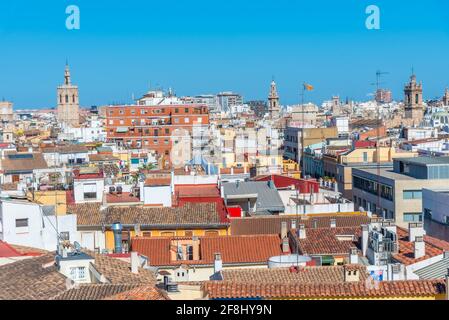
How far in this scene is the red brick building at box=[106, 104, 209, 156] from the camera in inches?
1766

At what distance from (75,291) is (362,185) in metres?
16.7

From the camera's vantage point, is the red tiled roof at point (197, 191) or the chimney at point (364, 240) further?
the red tiled roof at point (197, 191)

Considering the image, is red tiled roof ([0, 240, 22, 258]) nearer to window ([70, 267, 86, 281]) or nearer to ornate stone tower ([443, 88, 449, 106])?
window ([70, 267, 86, 281])

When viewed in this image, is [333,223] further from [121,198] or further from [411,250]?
[121,198]

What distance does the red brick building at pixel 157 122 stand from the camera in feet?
147

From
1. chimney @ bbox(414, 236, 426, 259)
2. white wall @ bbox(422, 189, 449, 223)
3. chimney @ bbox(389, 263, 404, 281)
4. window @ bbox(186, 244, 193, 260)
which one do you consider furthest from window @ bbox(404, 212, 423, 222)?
chimney @ bbox(389, 263, 404, 281)

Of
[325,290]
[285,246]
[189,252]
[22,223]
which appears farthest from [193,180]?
[325,290]

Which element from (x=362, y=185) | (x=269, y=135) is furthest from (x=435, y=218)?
(x=269, y=135)

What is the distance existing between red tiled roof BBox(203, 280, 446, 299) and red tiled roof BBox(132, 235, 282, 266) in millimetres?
4697

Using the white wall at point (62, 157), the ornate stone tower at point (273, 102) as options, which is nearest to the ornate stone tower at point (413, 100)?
the ornate stone tower at point (273, 102)

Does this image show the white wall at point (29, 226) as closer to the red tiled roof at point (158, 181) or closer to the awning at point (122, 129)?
the red tiled roof at point (158, 181)

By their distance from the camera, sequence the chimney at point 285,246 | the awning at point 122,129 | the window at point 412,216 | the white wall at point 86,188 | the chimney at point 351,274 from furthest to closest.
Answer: the awning at point 122,129
the window at point 412,216
the white wall at point 86,188
the chimney at point 285,246
the chimney at point 351,274

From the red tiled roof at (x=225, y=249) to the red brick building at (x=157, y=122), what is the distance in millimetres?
30696

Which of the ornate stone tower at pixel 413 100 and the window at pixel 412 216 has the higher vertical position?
the ornate stone tower at pixel 413 100
